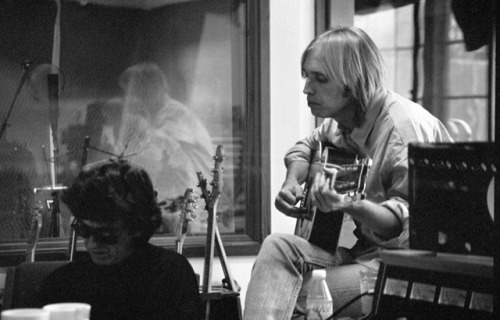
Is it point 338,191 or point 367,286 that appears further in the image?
point 338,191

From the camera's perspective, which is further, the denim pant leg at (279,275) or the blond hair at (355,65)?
the blond hair at (355,65)

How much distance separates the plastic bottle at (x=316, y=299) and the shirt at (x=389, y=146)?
0.60ft

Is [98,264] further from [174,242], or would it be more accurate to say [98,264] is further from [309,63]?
[174,242]

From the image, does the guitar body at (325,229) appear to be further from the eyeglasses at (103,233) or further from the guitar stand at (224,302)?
the eyeglasses at (103,233)

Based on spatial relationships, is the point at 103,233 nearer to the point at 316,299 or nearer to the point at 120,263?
the point at 120,263

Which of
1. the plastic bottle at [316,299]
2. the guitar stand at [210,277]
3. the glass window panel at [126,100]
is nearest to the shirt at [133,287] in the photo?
the plastic bottle at [316,299]

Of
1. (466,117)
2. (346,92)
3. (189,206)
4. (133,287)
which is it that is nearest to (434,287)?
(133,287)

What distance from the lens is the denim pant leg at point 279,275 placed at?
2418 mm

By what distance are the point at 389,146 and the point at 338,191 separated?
0.66 feet

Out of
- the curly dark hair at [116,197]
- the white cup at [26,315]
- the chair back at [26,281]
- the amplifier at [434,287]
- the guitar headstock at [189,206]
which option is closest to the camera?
the white cup at [26,315]

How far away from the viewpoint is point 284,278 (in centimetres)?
245

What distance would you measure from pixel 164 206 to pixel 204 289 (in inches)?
24.5

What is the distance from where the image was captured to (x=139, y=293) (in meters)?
1.81

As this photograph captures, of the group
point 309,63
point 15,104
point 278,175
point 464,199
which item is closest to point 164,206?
point 278,175
